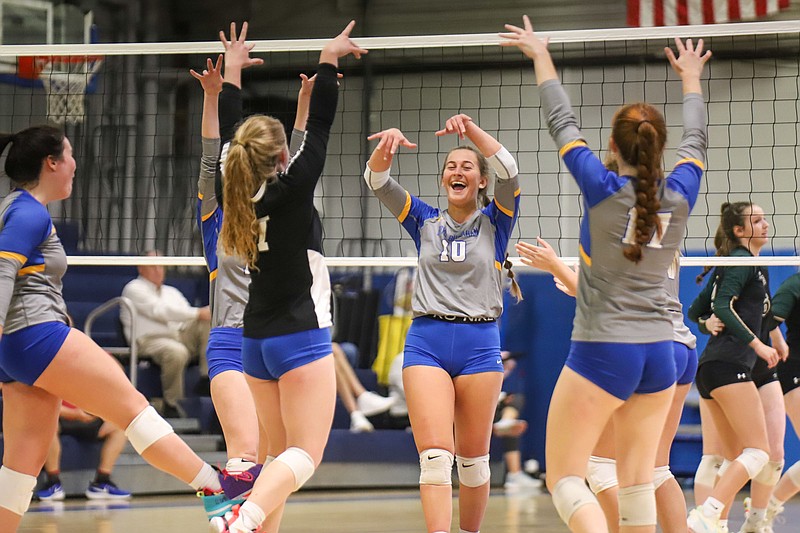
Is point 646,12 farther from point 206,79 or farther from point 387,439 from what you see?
point 206,79

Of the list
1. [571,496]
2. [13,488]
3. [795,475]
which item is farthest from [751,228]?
[13,488]

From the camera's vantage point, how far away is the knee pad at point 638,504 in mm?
3365

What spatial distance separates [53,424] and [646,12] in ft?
27.6

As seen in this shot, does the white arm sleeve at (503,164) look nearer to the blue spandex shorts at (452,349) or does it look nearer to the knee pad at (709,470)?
the blue spandex shorts at (452,349)

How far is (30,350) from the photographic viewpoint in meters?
3.65

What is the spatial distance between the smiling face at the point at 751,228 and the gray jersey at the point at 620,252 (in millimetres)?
2390

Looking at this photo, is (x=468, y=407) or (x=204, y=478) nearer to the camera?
(x=204, y=478)

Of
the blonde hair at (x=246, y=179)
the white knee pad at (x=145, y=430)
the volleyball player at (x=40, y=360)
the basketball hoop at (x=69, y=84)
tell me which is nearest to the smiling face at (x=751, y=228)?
the blonde hair at (x=246, y=179)

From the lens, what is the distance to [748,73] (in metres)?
10.5

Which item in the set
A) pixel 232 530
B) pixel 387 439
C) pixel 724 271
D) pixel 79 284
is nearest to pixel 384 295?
pixel 387 439

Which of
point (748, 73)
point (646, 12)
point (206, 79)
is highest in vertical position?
point (646, 12)

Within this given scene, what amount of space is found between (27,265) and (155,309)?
16.1 feet

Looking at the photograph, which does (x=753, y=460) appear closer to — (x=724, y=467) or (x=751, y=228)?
(x=724, y=467)

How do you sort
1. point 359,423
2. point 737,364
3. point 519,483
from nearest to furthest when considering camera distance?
point 737,364 → point 519,483 → point 359,423
